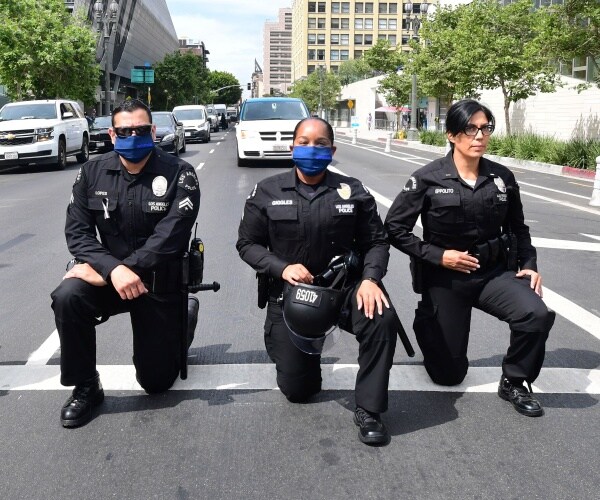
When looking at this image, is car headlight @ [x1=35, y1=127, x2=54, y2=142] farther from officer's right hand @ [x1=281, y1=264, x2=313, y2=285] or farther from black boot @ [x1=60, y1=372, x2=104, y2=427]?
officer's right hand @ [x1=281, y1=264, x2=313, y2=285]

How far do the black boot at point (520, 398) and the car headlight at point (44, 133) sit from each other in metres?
18.6

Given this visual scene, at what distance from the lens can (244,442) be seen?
3572 mm

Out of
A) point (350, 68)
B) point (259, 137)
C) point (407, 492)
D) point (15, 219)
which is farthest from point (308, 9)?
point (407, 492)

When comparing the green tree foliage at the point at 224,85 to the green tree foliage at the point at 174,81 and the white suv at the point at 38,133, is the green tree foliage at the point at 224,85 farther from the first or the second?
the white suv at the point at 38,133

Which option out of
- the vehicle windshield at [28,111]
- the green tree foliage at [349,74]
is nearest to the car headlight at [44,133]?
the vehicle windshield at [28,111]

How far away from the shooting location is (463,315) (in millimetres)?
4242

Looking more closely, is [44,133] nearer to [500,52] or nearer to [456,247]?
[500,52]

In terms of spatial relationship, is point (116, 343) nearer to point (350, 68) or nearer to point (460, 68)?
point (460, 68)

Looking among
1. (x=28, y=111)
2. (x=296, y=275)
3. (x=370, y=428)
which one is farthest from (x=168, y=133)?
(x=370, y=428)

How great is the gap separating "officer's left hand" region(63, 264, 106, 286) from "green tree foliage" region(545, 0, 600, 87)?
57.9ft

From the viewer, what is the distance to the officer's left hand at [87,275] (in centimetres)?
394

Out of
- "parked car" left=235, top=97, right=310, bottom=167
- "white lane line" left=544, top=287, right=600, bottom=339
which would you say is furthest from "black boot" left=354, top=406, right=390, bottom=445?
"parked car" left=235, top=97, right=310, bottom=167

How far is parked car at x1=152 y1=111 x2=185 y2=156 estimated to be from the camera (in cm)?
2446

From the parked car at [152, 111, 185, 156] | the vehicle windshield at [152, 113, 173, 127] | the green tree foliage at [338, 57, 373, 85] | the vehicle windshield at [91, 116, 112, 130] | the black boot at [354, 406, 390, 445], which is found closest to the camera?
the black boot at [354, 406, 390, 445]
